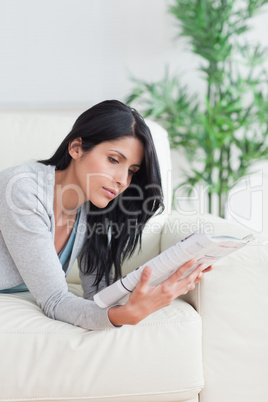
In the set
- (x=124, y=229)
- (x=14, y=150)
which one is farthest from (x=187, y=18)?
(x=124, y=229)

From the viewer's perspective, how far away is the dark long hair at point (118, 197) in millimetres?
1224

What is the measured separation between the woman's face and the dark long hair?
16 millimetres

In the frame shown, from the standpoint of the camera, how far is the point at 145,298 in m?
0.99

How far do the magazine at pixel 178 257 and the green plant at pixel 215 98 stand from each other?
4.70 feet

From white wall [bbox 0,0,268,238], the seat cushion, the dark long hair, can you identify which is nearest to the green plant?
white wall [bbox 0,0,268,238]

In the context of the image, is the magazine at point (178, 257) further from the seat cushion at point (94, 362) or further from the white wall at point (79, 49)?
the white wall at point (79, 49)

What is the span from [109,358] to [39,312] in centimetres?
22

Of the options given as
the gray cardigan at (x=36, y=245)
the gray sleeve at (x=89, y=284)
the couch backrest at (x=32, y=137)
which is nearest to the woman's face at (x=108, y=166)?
the gray cardigan at (x=36, y=245)

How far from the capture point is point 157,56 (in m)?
2.61

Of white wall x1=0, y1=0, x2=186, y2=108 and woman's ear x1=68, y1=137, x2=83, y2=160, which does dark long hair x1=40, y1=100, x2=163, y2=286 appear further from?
white wall x1=0, y1=0, x2=186, y2=108

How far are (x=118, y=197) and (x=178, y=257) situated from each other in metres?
0.51

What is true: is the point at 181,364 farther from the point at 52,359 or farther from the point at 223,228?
the point at 223,228

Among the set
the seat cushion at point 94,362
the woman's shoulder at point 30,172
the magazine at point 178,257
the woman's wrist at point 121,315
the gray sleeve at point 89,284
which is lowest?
the gray sleeve at point 89,284

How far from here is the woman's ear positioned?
1255 millimetres
